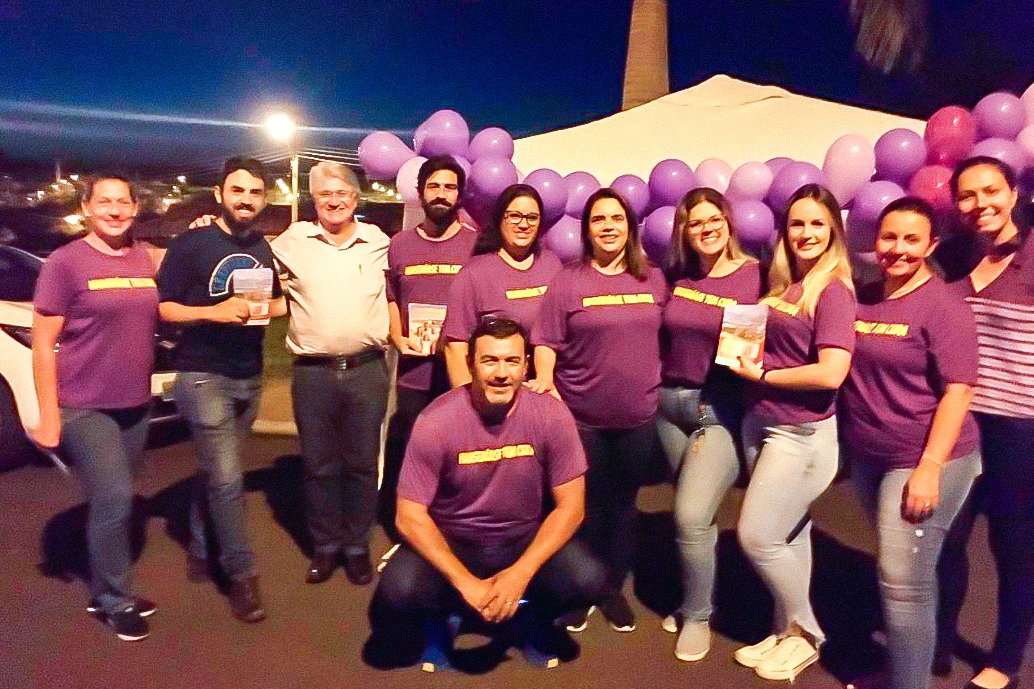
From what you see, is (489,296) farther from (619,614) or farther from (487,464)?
(619,614)

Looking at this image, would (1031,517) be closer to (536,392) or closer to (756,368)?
(756,368)

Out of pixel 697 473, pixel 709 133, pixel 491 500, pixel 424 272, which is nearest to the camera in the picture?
pixel 491 500

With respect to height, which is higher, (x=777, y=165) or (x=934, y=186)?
(x=777, y=165)

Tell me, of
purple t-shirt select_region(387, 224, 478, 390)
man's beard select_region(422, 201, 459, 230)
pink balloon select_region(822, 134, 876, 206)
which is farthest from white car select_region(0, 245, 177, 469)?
pink balloon select_region(822, 134, 876, 206)

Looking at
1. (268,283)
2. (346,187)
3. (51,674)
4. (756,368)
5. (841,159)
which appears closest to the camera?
(756,368)

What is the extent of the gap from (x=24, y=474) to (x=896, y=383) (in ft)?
17.2

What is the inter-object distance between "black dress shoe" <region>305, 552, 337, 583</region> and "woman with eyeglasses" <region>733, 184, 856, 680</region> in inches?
76.9

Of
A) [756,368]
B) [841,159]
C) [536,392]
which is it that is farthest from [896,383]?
[841,159]

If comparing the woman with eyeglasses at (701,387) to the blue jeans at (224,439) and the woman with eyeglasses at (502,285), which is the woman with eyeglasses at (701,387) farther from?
the blue jeans at (224,439)

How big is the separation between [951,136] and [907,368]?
1881mm

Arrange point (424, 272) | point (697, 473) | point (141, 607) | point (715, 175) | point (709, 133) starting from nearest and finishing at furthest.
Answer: point (697, 473)
point (141, 607)
point (424, 272)
point (715, 175)
point (709, 133)

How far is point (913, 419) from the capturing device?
2.24m

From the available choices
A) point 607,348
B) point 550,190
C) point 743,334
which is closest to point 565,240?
point 550,190

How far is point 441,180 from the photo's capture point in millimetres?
3146
